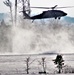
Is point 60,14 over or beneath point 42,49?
over

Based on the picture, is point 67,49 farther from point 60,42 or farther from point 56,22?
point 56,22

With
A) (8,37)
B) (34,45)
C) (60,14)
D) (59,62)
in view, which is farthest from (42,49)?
(59,62)

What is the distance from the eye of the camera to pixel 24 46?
484 ft

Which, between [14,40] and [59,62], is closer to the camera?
[59,62]

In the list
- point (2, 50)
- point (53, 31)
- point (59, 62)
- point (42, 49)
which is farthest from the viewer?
point (53, 31)

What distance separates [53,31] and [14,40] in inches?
749

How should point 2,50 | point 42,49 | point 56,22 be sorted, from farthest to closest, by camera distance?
1. point 56,22
2. point 42,49
3. point 2,50

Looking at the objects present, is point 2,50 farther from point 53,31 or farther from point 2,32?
point 53,31

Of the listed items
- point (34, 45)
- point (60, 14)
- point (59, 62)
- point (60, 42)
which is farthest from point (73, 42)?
point (59, 62)

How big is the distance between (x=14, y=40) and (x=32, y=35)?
8099 millimetres

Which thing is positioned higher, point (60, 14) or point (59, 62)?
point (60, 14)

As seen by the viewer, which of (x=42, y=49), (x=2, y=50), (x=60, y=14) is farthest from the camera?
(x=42, y=49)

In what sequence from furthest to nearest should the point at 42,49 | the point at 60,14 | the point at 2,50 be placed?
the point at 42,49, the point at 2,50, the point at 60,14

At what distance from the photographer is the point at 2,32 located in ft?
446
